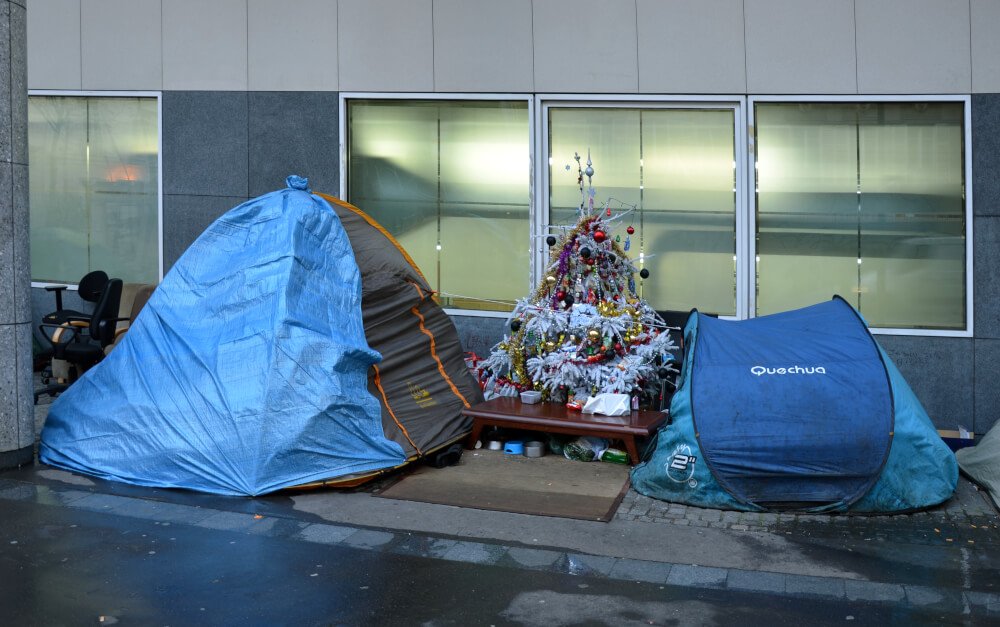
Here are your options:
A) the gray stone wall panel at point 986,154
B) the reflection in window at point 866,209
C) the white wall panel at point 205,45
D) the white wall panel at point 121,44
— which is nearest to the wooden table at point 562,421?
the reflection in window at point 866,209

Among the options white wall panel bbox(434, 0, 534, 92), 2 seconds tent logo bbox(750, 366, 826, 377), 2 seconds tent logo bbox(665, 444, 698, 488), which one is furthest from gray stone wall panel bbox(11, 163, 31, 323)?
2 seconds tent logo bbox(750, 366, 826, 377)

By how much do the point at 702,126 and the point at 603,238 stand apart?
7.05 ft

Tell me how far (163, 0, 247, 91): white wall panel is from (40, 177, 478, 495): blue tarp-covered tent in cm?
302

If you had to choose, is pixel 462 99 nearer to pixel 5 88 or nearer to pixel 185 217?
pixel 185 217

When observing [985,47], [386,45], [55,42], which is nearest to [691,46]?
[985,47]

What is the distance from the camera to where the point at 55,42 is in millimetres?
11586

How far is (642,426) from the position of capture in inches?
301

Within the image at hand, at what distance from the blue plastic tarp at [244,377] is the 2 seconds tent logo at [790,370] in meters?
2.61

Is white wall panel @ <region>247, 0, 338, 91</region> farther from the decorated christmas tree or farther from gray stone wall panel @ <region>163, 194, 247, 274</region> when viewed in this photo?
the decorated christmas tree

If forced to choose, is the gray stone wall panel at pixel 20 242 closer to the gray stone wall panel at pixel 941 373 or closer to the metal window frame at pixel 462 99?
the metal window frame at pixel 462 99

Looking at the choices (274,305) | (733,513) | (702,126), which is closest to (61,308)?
(274,305)

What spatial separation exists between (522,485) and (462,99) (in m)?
4.53

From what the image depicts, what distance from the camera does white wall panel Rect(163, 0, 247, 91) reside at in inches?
430

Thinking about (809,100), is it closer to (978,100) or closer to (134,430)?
(978,100)
